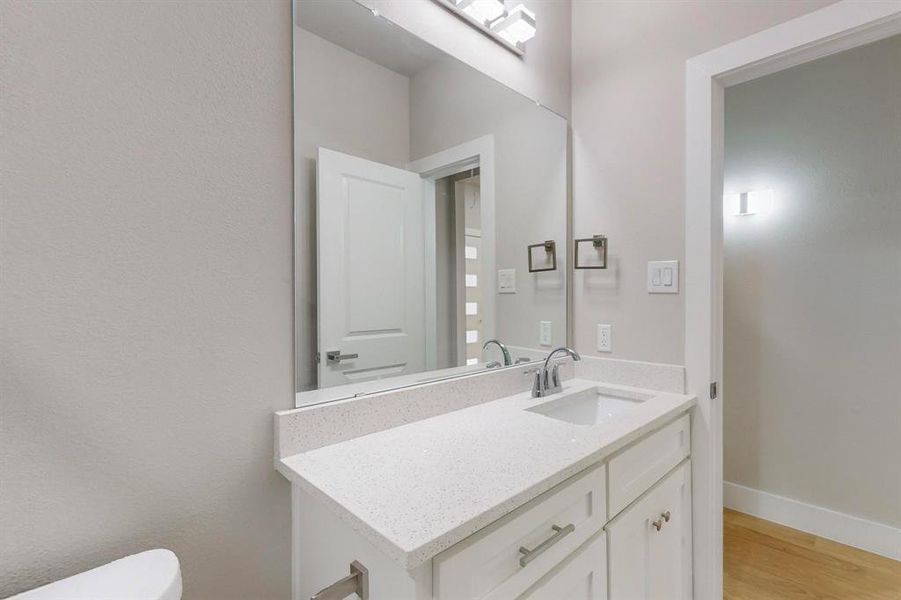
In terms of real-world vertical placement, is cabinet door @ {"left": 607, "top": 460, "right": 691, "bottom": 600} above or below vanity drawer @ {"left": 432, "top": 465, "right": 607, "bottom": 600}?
below

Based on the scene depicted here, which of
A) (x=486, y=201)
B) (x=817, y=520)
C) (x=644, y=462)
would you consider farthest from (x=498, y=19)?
(x=817, y=520)

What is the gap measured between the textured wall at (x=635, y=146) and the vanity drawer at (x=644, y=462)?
0.99ft

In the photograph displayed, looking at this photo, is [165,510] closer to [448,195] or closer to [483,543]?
[483,543]

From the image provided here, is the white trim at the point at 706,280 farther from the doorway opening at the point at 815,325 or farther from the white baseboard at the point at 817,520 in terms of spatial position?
the white baseboard at the point at 817,520

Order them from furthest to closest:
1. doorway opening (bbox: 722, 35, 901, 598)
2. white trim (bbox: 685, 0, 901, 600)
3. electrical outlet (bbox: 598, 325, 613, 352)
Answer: doorway opening (bbox: 722, 35, 901, 598) → electrical outlet (bbox: 598, 325, 613, 352) → white trim (bbox: 685, 0, 901, 600)

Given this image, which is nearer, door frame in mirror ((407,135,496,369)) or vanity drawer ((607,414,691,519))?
vanity drawer ((607,414,691,519))

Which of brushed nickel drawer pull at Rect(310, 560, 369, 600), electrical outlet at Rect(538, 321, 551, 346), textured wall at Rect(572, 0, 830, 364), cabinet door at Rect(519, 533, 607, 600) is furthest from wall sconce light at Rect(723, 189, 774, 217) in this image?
brushed nickel drawer pull at Rect(310, 560, 369, 600)

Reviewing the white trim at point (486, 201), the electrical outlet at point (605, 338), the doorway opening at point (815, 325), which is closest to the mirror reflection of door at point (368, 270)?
the white trim at point (486, 201)

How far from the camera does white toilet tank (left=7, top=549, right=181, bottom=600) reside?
2.19ft

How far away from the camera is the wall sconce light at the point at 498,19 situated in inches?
58.1

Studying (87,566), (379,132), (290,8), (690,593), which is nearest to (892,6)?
(379,132)

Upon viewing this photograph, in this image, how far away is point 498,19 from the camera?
1.58 meters

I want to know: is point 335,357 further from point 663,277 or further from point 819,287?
point 819,287

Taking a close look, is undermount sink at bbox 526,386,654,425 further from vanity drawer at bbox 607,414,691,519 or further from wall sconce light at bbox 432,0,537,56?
wall sconce light at bbox 432,0,537,56
